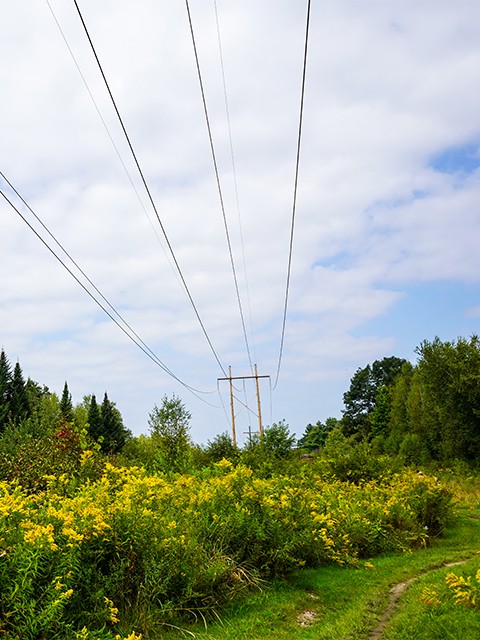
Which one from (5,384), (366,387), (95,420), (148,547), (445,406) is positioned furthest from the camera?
(366,387)

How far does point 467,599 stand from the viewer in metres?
5.26

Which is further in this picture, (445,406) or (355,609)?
(445,406)

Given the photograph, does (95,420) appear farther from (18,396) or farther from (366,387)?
(366,387)

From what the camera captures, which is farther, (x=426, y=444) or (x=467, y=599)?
(x=426, y=444)

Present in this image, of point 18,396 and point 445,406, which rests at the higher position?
point 18,396

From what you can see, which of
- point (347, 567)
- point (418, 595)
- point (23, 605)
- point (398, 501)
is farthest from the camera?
point (398, 501)

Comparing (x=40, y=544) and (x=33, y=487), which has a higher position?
(x=33, y=487)

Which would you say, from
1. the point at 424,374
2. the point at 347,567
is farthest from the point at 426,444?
the point at 347,567

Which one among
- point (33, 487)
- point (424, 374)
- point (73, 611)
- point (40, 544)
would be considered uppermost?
point (424, 374)

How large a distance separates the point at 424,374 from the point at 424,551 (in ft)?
84.3

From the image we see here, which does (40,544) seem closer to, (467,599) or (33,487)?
(467,599)

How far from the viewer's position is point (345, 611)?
646cm

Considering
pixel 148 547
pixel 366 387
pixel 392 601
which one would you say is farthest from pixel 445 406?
pixel 366 387

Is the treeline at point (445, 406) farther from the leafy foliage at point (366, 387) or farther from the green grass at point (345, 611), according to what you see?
the leafy foliage at point (366, 387)
